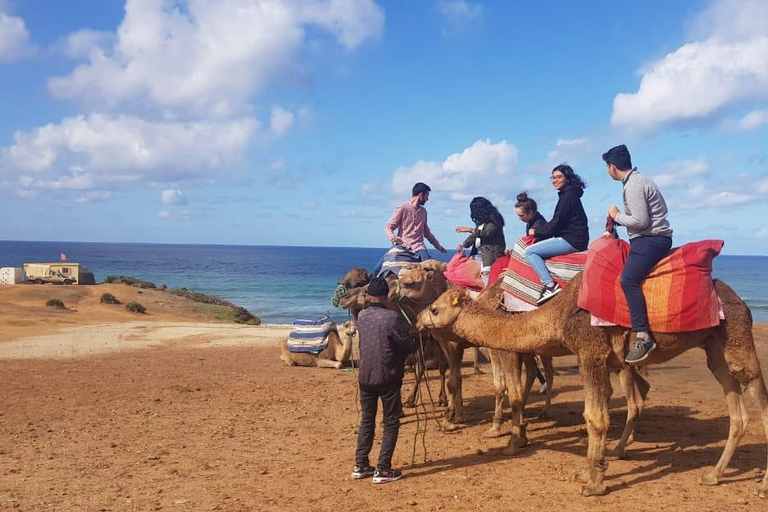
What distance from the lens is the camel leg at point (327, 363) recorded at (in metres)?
14.7

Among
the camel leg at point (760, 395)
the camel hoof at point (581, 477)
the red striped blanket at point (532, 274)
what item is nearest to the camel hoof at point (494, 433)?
the camel hoof at point (581, 477)

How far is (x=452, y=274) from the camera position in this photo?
9.59 metres

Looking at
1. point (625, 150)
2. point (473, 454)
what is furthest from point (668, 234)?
point (473, 454)

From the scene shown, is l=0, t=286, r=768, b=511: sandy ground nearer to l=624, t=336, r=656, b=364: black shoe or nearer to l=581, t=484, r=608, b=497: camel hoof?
l=581, t=484, r=608, b=497: camel hoof

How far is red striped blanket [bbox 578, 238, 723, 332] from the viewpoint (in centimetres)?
616

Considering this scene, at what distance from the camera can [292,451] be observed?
26.2ft

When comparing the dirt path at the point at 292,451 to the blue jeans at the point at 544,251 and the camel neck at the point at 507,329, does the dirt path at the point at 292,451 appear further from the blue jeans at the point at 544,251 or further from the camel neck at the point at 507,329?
the blue jeans at the point at 544,251

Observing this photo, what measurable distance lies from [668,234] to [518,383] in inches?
110

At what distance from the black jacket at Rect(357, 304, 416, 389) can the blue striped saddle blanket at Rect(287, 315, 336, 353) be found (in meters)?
8.59

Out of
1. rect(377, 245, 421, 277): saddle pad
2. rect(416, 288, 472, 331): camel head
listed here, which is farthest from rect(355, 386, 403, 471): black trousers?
rect(377, 245, 421, 277): saddle pad

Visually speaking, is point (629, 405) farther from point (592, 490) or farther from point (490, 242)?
point (490, 242)

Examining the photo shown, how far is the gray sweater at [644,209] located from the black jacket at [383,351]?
258 cm

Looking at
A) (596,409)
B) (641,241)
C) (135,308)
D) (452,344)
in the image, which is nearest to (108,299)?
(135,308)

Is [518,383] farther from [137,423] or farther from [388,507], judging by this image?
[137,423]
